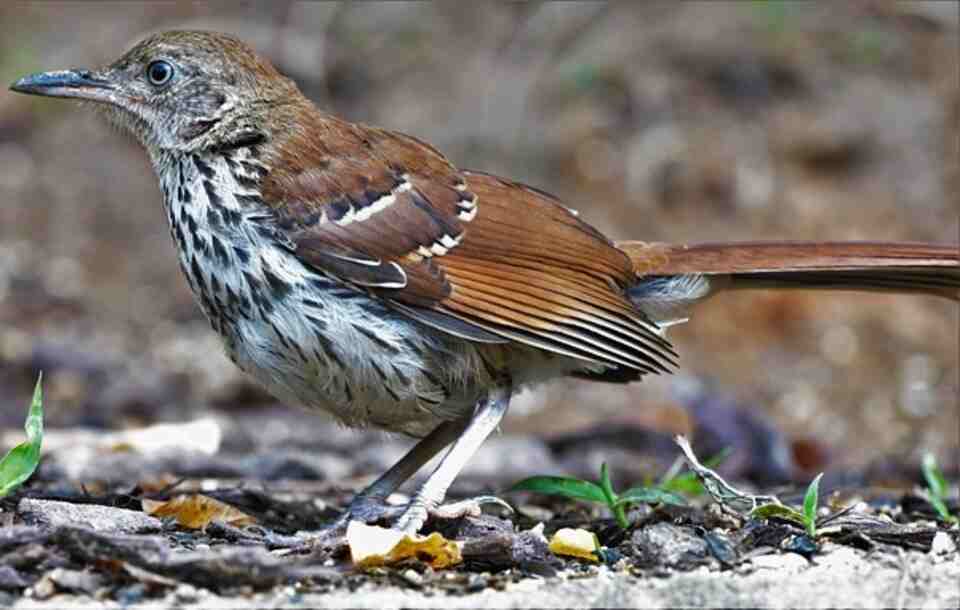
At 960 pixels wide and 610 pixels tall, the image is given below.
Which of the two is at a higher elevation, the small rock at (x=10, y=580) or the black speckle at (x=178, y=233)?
the black speckle at (x=178, y=233)

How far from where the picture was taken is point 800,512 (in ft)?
13.4

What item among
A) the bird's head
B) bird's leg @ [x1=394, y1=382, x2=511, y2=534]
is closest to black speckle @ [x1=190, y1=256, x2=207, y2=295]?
the bird's head

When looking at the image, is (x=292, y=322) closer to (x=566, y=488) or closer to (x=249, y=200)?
(x=249, y=200)

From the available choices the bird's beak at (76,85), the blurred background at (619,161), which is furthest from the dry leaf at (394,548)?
the blurred background at (619,161)

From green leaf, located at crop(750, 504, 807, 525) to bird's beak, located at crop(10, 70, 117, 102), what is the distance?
2.27 metres

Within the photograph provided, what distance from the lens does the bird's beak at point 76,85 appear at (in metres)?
4.95

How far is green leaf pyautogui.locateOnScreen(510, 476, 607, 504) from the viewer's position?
4.41 meters

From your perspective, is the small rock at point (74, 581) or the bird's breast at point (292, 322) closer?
the small rock at point (74, 581)

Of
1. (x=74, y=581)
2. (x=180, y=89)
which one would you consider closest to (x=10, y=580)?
(x=74, y=581)

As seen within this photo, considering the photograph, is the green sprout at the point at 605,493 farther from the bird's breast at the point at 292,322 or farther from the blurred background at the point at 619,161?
the blurred background at the point at 619,161

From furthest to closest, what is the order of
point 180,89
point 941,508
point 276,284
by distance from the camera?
point 180,89, point 941,508, point 276,284

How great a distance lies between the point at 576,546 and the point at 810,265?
133 centimetres

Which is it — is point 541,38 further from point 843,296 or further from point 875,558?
point 875,558

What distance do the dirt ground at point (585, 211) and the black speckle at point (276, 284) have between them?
77 cm
